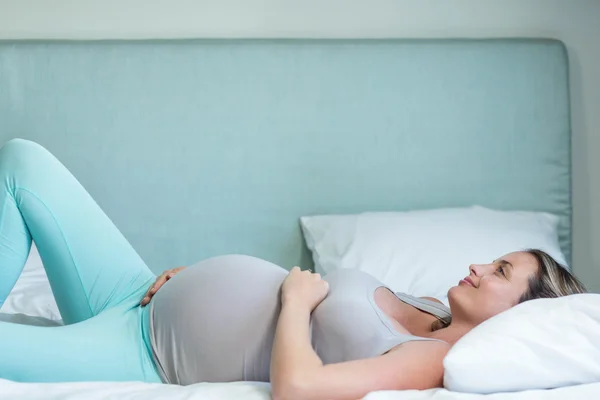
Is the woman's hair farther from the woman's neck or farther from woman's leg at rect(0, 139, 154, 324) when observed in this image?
woman's leg at rect(0, 139, 154, 324)

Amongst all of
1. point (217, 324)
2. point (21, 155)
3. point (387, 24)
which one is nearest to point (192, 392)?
point (217, 324)

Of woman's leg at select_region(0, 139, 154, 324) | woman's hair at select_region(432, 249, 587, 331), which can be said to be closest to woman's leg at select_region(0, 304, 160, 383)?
woman's leg at select_region(0, 139, 154, 324)

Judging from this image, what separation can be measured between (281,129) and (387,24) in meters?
0.53

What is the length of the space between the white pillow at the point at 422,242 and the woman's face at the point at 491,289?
0.59m

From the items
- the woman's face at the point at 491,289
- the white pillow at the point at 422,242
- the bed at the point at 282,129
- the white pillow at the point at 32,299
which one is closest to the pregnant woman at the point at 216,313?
the woman's face at the point at 491,289

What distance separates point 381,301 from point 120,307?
1.82 feet

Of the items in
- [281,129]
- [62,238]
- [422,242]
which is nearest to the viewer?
[62,238]

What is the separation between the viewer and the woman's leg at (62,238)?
166cm

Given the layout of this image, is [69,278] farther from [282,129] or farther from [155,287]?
[282,129]

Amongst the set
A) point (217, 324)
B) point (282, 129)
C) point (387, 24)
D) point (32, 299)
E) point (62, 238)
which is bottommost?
point (32, 299)

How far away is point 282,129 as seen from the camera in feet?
8.18

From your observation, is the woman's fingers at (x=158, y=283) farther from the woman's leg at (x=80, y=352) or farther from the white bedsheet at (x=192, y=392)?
the white bedsheet at (x=192, y=392)

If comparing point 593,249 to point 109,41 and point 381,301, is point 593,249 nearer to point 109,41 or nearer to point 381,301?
point 381,301

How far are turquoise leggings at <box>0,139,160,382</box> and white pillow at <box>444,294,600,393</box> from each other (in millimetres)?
647
